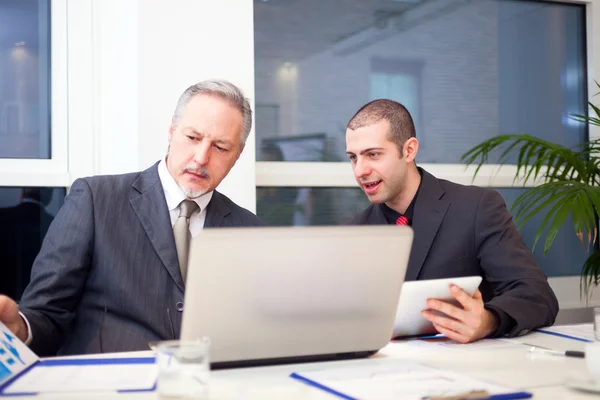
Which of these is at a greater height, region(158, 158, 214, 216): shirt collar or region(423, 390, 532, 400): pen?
Answer: region(158, 158, 214, 216): shirt collar

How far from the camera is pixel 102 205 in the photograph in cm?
198

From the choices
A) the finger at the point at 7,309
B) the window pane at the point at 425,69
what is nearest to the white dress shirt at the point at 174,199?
the finger at the point at 7,309

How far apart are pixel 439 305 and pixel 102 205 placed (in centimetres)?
101

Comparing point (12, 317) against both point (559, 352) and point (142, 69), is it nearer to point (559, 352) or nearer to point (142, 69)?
point (559, 352)

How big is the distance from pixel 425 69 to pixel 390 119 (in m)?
1.06

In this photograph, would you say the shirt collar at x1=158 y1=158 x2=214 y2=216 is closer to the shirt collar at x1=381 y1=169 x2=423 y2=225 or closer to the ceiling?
the shirt collar at x1=381 y1=169 x2=423 y2=225

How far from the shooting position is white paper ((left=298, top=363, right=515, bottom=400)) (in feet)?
3.52

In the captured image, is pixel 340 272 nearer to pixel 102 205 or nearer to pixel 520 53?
pixel 102 205

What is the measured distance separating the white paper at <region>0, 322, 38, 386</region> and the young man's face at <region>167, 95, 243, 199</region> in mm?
828

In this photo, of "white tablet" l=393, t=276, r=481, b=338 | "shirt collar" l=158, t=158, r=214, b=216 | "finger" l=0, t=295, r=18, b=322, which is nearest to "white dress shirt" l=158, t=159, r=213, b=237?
"shirt collar" l=158, t=158, r=214, b=216

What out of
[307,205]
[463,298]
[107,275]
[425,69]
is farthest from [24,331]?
[425,69]

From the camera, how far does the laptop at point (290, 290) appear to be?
1.17m

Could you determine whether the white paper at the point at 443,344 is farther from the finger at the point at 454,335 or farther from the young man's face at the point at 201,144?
the young man's face at the point at 201,144

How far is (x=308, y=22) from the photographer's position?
3275mm
